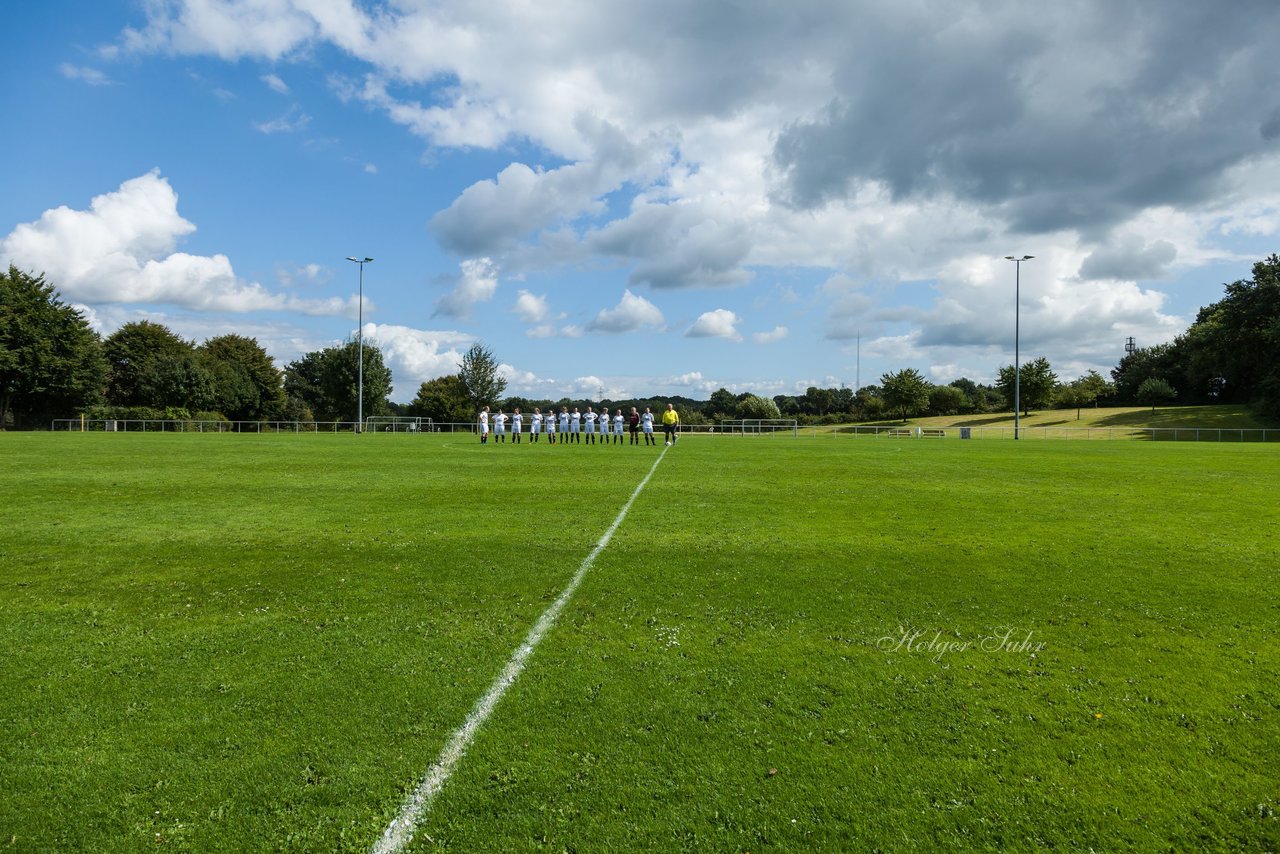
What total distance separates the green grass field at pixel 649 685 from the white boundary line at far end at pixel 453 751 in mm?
64

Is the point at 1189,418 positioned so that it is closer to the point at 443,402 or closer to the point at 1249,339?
the point at 1249,339

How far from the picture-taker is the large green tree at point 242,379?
233ft

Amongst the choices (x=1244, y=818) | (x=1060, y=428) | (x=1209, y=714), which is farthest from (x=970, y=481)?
(x=1060, y=428)

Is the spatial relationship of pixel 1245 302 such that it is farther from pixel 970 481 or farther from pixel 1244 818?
pixel 1244 818

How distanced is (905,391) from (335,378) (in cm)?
6258

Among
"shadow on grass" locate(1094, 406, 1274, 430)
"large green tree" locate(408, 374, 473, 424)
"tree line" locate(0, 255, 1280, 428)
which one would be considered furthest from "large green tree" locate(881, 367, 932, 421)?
"large green tree" locate(408, 374, 473, 424)

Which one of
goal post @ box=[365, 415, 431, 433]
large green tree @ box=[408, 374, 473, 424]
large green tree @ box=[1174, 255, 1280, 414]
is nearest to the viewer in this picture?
goal post @ box=[365, 415, 431, 433]

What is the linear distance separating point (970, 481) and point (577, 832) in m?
15.0

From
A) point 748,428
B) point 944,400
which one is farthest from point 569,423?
point 944,400

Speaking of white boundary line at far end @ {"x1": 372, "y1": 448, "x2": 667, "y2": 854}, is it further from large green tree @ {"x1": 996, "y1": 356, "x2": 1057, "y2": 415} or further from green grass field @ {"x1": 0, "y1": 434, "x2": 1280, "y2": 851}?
large green tree @ {"x1": 996, "y1": 356, "x2": 1057, "y2": 415}

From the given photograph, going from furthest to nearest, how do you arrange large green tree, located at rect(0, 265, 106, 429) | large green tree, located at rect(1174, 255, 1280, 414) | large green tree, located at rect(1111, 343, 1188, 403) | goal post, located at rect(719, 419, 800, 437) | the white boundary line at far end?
large green tree, located at rect(1111, 343, 1188, 403), large green tree, located at rect(1174, 255, 1280, 414), goal post, located at rect(719, 419, 800, 437), large green tree, located at rect(0, 265, 106, 429), the white boundary line at far end

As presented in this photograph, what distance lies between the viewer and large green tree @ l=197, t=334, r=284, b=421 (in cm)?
7106

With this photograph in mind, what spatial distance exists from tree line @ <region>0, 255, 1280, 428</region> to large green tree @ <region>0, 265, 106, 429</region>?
8cm

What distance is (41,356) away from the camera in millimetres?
49375
